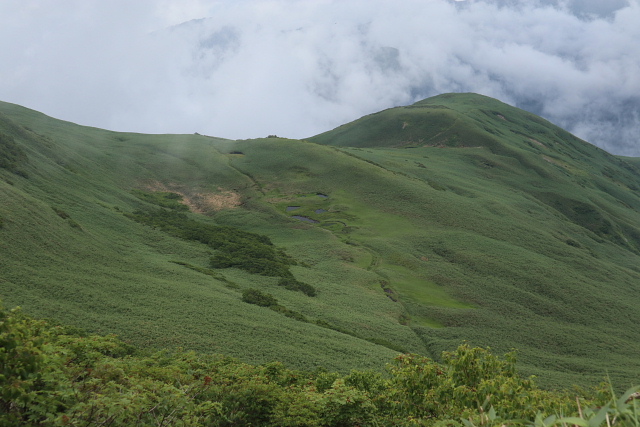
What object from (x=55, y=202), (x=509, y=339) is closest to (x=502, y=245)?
(x=509, y=339)

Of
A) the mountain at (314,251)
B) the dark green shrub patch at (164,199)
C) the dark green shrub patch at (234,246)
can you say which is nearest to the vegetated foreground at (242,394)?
the mountain at (314,251)

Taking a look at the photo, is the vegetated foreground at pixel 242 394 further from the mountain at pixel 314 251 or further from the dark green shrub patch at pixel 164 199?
the dark green shrub patch at pixel 164 199

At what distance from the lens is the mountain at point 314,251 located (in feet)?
101

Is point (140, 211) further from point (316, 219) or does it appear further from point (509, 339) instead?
point (509, 339)

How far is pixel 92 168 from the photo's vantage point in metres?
80.4

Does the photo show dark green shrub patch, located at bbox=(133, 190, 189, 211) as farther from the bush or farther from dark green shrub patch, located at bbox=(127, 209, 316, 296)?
the bush

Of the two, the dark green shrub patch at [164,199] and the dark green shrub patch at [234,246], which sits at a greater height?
the dark green shrub patch at [164,199]

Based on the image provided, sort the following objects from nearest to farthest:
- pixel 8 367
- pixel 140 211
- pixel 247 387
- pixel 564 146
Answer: pixel 8 367 → pixel 247 387 → pixel 140 211 → pixel 564 146

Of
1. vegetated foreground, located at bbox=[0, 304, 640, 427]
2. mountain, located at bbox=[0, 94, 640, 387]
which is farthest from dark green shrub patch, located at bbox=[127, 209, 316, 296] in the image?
vegetated foreground, located at bbox=[0, 304, 640, 427]

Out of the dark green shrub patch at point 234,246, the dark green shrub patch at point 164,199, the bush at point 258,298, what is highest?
the dark green shrub patch at point 164,199

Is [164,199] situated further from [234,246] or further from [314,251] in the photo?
[314,251]

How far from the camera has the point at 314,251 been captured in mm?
66312

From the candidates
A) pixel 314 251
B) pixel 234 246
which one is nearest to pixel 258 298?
pixel 234 246

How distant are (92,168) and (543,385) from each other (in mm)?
78855
